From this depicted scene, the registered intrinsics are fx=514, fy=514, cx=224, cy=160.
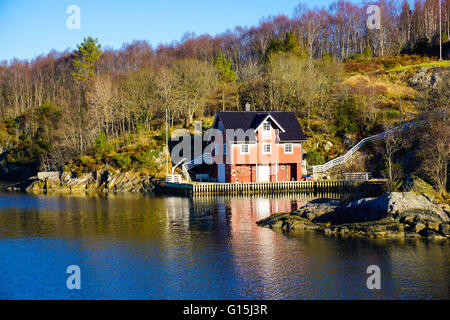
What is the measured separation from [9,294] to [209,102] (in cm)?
6369

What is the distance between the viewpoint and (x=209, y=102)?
8406 cm

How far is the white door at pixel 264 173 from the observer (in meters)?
61.0

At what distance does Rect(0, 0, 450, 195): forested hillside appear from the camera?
2699 inches

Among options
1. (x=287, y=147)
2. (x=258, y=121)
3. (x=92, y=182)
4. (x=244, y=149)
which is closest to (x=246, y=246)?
(x=244, y=149)

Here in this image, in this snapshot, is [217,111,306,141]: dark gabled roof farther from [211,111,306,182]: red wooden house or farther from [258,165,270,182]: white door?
[258,165,270,182]: white door

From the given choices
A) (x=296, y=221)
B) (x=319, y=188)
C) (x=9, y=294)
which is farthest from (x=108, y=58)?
(x=9, y=294)

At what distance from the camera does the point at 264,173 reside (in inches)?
2408

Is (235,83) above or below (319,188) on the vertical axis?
above

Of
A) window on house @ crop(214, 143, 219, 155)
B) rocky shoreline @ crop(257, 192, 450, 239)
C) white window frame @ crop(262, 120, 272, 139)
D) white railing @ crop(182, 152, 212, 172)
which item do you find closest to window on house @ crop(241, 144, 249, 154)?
white window frame @ crop(262, 120, 272, 139)

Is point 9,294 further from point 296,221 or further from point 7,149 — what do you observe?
point 7,149

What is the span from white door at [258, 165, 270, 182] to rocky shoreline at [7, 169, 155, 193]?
43.5ft

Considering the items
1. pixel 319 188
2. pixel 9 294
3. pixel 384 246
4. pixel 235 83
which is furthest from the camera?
pixel 235 83

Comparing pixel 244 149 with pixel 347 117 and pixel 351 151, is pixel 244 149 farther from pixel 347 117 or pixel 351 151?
pixel 347 117
